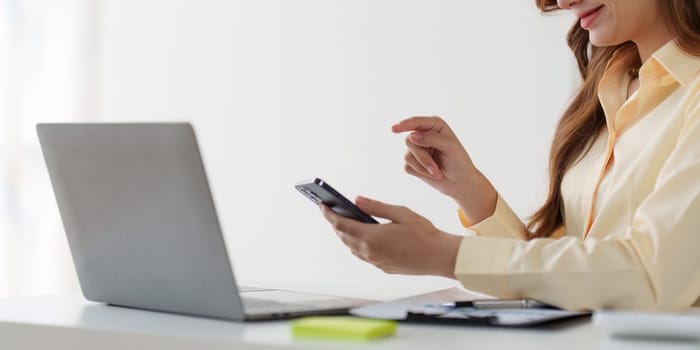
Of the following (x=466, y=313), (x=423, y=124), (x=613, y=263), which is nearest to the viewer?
(x=466, y=313)

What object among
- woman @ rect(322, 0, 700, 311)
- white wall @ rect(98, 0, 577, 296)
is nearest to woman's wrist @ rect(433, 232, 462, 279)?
woman @ rect(322, 0, 700, 311)

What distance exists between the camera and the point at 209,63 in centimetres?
329

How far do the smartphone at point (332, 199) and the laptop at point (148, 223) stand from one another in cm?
10

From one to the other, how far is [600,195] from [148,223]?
2.51 feet

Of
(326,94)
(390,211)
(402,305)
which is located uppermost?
(326,94)

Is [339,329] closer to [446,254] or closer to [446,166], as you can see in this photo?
[446,254]

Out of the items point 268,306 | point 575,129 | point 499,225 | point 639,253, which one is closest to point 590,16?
point 575,129

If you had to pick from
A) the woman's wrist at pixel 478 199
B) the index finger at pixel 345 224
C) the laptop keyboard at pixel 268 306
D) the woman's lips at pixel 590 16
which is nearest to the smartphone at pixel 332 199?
the index finger at pixel 345 224

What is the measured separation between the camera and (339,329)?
2.78 feet

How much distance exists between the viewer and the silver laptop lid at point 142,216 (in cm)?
96

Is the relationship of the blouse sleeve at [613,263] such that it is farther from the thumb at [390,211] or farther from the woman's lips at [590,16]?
the woman's lips at [590,16]

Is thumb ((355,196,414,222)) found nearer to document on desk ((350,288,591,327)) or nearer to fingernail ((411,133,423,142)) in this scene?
document on desk ((350,288,591,327))

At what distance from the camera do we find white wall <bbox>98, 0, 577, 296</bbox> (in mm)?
2869

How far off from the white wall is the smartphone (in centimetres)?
181
